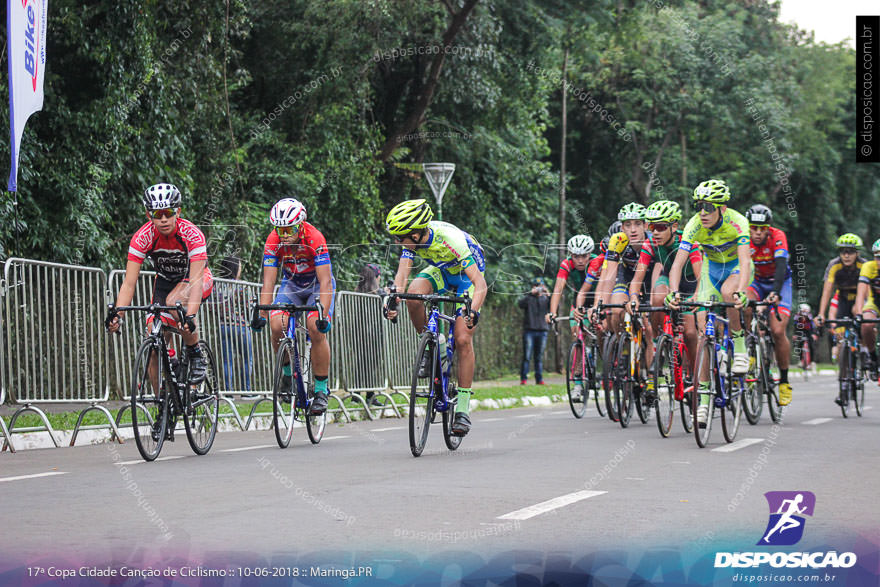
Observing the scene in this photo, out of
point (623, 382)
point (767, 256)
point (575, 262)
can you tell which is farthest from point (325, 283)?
point (767, 256)

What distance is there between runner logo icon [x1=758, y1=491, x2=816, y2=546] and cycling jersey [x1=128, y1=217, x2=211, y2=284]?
4.79 meters

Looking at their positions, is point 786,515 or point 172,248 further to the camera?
point 172,248

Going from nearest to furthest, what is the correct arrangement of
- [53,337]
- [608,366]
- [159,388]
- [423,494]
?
[423,494] < [159,388] < [53,337] < [608,366]

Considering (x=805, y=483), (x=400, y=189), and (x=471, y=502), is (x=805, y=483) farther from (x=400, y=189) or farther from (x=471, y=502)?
(x=400, y=189)

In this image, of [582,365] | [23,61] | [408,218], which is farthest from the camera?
[582,365]

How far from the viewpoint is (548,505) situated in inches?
273

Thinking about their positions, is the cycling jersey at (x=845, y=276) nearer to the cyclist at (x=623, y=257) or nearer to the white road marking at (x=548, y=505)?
the cyclist at (x=623, y=257)

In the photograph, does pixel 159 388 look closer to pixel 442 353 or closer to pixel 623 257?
pixel 442 353

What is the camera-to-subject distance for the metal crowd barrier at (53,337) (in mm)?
11211

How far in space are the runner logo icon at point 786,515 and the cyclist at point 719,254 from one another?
12.7 ft

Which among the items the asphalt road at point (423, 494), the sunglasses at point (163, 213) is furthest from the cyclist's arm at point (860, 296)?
the sunglasses at point (163, 213)

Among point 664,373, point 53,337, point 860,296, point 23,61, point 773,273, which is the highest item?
point 23,61

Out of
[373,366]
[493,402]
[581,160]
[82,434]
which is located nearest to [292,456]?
[82,434]

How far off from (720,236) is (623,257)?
1.98 meters
